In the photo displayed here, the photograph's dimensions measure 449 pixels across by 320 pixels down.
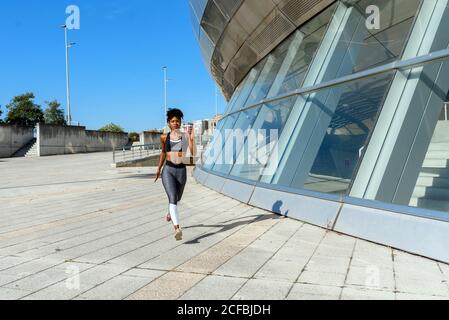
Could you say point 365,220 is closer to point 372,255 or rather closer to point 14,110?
point 372,255

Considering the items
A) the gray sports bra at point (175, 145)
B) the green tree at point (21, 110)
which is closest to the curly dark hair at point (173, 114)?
the gray sports bra at point (175, 145)

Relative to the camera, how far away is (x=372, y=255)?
4.70m

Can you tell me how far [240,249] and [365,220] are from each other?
5.08 feet

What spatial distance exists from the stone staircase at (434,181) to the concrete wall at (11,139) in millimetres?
37973

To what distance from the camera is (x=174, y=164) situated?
19.3 feet

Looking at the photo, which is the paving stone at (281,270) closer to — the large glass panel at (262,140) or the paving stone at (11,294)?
the paving stone at (11,294)

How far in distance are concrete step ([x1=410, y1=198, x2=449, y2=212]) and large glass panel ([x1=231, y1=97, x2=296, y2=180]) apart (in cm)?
377

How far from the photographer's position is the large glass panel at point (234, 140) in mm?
12031

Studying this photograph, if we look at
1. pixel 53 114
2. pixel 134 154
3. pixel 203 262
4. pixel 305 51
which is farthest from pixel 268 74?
pixel 53 114

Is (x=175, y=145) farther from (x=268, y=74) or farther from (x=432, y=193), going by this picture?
(x=268, y=74)

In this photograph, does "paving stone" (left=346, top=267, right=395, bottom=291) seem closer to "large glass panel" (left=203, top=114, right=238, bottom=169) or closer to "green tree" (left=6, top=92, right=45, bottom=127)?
"large glass panel" (left=203, top=114, right=238, bottom=169)

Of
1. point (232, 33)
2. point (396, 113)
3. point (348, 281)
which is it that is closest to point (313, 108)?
point (396, 113)

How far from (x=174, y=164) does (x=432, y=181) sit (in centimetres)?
375

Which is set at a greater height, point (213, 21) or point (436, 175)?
point (213, 21)
